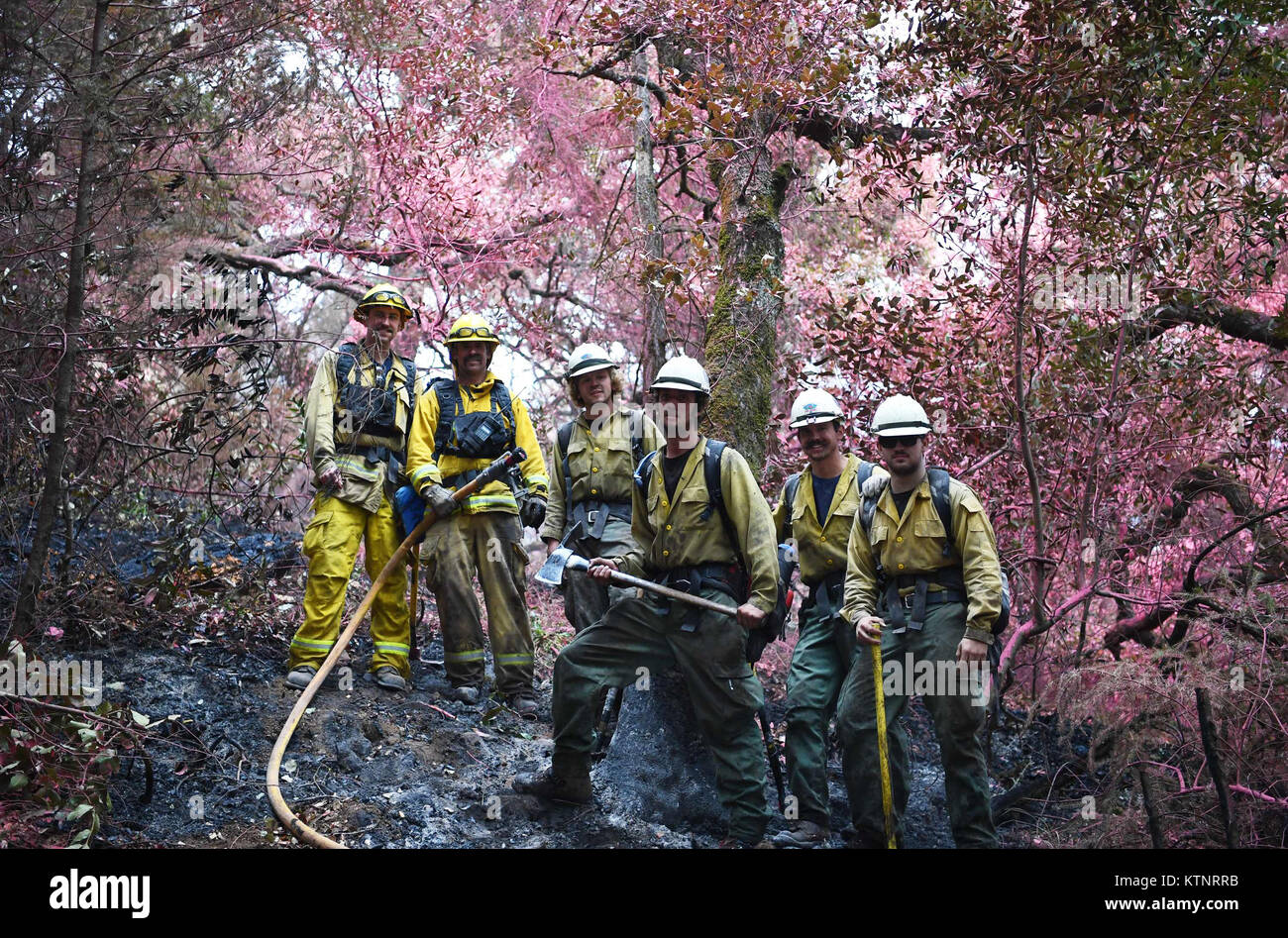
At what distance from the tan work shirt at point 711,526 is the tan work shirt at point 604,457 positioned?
842 mm

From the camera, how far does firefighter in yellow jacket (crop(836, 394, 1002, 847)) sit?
183 inches

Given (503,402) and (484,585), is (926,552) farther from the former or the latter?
(503,402)

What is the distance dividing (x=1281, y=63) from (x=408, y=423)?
5329 millimetres

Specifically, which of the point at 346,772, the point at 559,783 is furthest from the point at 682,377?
the point at 346,772

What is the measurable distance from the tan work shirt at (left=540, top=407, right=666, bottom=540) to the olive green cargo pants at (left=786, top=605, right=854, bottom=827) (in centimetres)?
134

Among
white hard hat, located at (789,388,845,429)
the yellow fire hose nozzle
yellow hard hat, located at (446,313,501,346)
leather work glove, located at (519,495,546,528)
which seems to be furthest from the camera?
yellow hard hat, located at (446,313,501,346)

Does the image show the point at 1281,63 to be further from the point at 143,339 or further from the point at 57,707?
the point at 57,707

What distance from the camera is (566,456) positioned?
20.2ft

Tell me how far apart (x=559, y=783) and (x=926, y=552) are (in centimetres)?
210

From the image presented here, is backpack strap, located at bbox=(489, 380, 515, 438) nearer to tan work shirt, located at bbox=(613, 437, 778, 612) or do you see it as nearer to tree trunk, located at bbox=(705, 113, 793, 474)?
tree trunk, located at bbox=(705, 113, 793, 474)

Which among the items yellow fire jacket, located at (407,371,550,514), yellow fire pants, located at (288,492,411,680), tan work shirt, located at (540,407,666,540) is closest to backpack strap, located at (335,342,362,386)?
yellow fire jacket, located at (407,371,550,514)

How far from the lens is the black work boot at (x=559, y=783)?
5062 mm

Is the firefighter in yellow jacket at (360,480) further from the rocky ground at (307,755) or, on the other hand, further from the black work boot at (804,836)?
the black work boot at (804,836)

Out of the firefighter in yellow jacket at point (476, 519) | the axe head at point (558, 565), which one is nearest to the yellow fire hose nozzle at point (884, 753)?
the axe head at point (558, 565)
